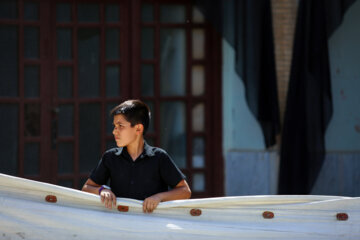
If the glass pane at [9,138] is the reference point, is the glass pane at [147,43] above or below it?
above

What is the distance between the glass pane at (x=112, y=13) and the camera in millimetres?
7758

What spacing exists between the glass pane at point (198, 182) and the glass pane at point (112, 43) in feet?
5.78

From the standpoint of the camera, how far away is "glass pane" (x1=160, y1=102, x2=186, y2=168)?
7.97 m

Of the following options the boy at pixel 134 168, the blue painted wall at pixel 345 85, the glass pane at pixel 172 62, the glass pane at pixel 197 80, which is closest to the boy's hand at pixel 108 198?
the boy at pixel 134 168

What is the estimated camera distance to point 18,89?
24.7 ft

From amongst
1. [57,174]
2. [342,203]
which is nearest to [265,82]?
[57,174]

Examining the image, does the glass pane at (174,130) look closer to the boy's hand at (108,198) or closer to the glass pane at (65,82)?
the glass pane at (65,82)

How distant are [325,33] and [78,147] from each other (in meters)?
3.20

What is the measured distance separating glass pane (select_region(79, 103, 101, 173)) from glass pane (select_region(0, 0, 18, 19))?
131 centimetres

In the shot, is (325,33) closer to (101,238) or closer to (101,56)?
(101,56)

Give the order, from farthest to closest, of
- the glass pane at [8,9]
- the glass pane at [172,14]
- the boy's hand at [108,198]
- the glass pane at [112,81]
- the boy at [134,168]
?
the glass pane at [172,14] → the glass pane at [112,81] → the glass pane at [8,9] → the boy at [134,168] → the boy's hand at [108,198]

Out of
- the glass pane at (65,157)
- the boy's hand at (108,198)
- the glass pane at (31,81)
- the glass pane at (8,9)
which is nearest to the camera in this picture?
the boy's hand at (108,198)

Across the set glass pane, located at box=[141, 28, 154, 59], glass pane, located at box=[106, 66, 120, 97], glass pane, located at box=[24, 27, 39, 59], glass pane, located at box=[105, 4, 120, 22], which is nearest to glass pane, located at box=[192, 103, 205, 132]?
glass pane, located at box=[141, 28, 154, 59]

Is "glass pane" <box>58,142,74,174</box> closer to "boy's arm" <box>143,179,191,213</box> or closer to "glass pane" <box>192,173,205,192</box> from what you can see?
"glass pane" <box>192,173,205,192</box>
